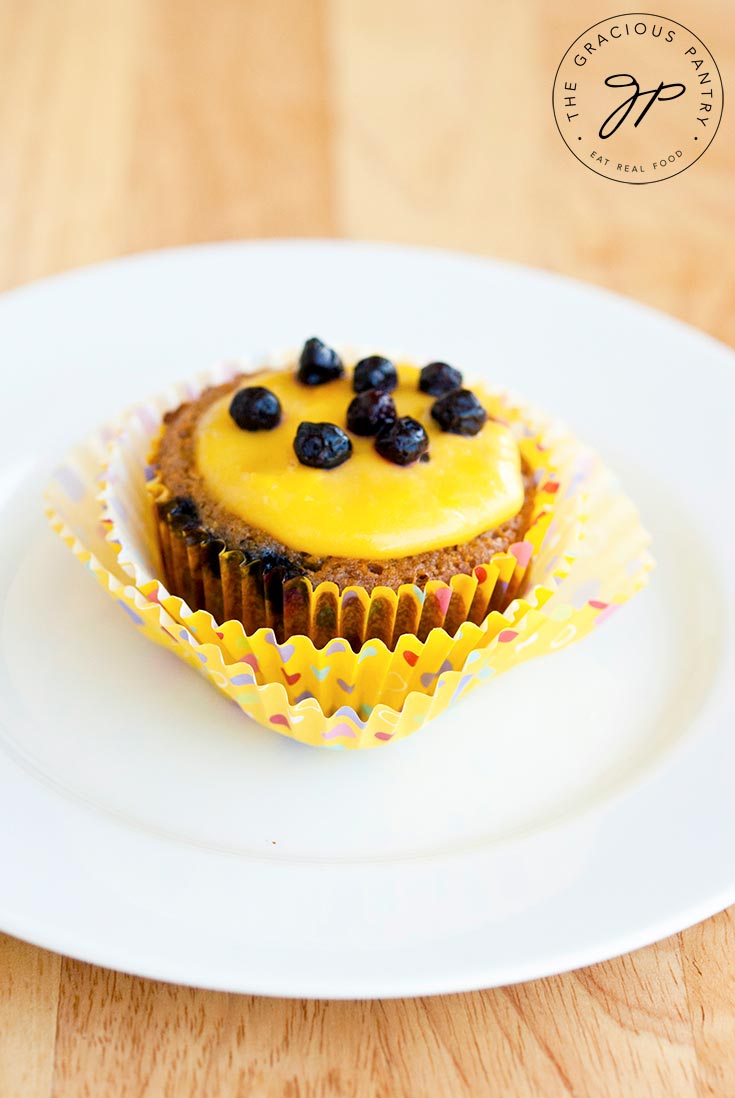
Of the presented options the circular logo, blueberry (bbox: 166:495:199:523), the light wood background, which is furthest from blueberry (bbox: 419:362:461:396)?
the circular logo

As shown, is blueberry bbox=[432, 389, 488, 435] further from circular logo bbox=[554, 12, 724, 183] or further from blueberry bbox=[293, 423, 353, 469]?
circular logo bbox=[554, 12, 724, 183]

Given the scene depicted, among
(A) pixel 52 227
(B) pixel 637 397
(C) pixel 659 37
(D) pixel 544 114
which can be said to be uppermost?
(C) pixel 659 37

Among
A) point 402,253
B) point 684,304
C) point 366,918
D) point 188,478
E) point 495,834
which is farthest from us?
point 684,304

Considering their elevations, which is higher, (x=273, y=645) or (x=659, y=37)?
(x=659, y=37)

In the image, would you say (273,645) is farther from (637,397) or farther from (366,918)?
(637,397)

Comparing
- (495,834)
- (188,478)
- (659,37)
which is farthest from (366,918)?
(659,37)

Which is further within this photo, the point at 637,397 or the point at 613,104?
the point at 613,104

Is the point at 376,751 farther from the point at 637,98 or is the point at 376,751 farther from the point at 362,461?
the point at 637,98

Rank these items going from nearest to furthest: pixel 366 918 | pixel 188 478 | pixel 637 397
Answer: pixel 366 918 < pixel 188 478 < pixel 637 397
